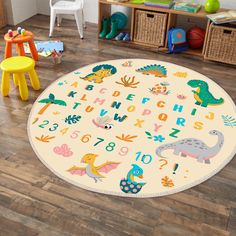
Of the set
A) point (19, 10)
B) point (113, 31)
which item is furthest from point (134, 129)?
point (19, 10)

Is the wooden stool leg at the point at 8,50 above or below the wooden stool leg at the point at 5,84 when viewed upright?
above

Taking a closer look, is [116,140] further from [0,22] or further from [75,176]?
[0,22]

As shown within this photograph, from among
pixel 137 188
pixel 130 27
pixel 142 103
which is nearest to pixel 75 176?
pixel 137 188

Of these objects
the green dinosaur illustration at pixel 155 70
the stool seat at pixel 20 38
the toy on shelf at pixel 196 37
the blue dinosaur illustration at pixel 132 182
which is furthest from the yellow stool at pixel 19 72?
the toy on shelf at pixel 196 37

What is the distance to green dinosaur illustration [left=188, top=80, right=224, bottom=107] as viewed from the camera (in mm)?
3168

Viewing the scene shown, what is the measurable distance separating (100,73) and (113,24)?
0.88 meters

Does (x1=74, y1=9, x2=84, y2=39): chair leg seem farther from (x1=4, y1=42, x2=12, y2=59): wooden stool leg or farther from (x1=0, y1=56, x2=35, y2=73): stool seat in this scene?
(x1=0, y1=56, x2=35, y2=73): stool seat

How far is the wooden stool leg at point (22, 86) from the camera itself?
307 centimetres

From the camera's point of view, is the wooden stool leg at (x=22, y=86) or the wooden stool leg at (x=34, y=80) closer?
the wooden stool leg at (x=22, y=86)

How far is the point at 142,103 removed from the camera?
10.4 feet

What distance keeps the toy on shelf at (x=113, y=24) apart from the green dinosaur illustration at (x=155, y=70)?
0.78 metres

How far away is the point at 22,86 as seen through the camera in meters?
3.10

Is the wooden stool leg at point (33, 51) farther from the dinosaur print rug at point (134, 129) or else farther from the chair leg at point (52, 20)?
the chair leg at point (52, 20)

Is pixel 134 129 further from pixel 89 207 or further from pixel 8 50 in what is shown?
pixel 8 50
